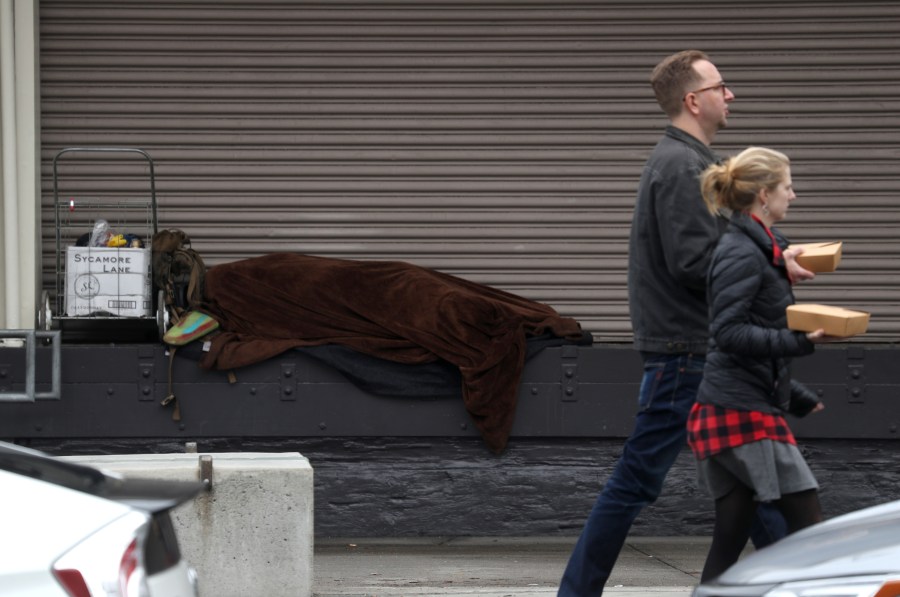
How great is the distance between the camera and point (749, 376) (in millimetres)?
4621

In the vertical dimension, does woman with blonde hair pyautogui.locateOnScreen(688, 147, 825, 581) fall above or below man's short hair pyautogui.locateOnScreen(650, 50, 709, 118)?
below

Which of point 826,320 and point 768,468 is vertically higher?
point 826,320

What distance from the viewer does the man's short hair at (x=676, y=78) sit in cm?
527

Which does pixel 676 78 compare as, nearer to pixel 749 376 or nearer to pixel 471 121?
pixel 749 376

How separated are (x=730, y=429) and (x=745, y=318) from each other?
39cm

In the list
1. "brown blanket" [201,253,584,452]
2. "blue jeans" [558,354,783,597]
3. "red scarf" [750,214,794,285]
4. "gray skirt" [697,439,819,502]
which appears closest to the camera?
"gray skirt" [697,439,819,502]

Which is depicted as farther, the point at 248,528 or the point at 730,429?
the point at 248,528

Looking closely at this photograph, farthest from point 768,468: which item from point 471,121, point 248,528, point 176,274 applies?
point 176,274

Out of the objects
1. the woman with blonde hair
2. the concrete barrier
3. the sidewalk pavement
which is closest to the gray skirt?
the woman with blonde hair

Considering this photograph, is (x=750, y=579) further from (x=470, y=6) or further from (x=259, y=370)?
(x=470, y=6)

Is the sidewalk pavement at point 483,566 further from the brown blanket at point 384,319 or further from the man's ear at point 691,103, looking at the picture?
the man's ear at point 691,103

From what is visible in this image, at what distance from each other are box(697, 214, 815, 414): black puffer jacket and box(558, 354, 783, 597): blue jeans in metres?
0.39

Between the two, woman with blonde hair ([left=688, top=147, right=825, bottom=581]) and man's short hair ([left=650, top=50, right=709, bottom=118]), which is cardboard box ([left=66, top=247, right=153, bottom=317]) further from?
woman with blonde hair ([left=688, top=147, right=825, bottom=581])

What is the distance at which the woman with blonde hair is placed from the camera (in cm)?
453
